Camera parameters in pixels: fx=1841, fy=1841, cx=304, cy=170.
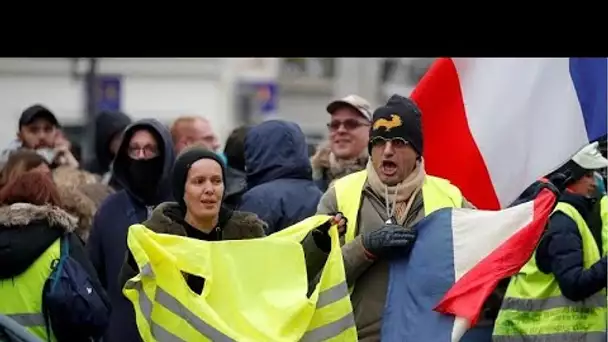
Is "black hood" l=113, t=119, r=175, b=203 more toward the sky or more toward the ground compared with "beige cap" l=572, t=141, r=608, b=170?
more toward the ground

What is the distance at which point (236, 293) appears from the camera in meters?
7.56

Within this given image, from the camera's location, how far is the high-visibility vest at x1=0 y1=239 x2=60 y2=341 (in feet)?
27.5

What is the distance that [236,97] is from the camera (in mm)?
37781

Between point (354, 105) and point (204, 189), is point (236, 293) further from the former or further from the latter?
point (354, 105)

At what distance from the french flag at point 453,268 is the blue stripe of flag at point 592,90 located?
57.6 inches

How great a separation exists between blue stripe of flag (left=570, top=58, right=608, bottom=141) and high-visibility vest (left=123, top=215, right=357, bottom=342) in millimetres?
2105

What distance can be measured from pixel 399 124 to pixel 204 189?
0.89 m

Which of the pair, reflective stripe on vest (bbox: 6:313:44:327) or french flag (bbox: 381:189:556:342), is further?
reflective stripe on vest (bbox: 6:313:44:327)

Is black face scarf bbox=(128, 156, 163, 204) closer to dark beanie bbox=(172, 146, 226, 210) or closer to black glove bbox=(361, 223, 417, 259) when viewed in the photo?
dark beanie bbox=(172, 146, 226, 210)

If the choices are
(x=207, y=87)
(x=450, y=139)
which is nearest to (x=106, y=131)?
(x=450, y=139)

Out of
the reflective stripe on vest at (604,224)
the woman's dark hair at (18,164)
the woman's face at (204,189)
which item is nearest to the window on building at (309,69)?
the woman's dark hair at (18,164)

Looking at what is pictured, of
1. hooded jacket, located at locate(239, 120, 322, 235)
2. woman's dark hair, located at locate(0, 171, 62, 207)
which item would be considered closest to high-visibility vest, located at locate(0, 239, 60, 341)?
→ woman's dark hair, located at locate(0, 171, 62, 207)
